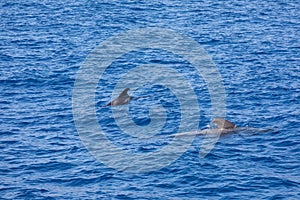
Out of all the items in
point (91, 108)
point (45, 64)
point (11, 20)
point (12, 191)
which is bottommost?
point (12, 191)

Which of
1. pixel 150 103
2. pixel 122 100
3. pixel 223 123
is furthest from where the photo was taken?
pixel 150 103

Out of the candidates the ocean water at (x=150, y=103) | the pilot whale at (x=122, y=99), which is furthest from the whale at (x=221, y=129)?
the pilot whale at (x=122, y=99)

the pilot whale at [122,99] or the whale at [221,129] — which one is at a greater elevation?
the pilot whale at [122,99]

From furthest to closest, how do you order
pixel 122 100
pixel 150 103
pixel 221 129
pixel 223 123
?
pixel 150 103 < pixel 122 100 < pixel 221 129 < pixel 223 123

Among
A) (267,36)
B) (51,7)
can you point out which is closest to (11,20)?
(51,7)

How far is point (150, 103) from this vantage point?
4553 centimetres

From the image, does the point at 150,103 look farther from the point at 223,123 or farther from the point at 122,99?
the point at 223,123

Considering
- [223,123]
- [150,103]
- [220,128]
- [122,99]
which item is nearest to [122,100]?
[122,99]

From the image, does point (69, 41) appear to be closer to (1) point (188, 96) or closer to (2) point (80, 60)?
(2) point (80, 60)

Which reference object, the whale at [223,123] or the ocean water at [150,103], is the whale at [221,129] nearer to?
the whale at [223,123]

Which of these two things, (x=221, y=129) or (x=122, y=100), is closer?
(x=221, y=129)

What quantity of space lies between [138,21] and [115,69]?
17.4 m

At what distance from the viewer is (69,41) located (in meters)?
61.8

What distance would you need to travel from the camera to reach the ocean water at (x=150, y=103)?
109 feet
